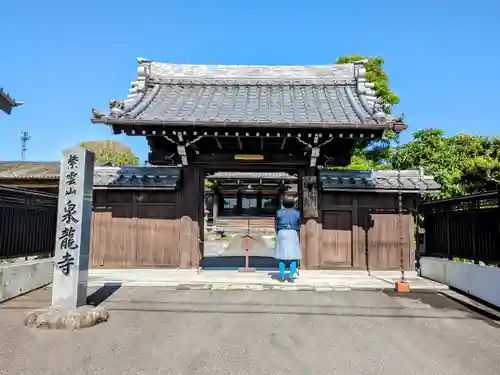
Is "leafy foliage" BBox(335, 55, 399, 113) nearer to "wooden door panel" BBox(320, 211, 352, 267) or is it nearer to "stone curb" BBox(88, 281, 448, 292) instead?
"wooden door panel" BBox(320, 211, 352, 267)

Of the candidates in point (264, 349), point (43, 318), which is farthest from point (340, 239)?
point (43, 318)

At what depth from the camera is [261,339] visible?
4.73 metres

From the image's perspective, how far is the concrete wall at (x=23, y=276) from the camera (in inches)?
259

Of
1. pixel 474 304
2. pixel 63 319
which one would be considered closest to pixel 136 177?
pixel 63 319

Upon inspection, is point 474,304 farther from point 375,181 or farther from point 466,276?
point 375,181

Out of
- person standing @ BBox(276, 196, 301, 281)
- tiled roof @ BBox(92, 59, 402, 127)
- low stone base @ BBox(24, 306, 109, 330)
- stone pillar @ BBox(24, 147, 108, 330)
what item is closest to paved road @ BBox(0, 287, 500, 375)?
low stone base @ BBox(24, 306, 109, 330)

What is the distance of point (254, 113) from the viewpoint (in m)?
9.77

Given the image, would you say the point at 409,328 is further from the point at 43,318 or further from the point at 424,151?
the point at 424,151

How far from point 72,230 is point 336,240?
22.9ft

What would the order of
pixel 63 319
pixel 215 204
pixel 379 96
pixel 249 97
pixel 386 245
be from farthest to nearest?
pixel 215 204 < pixel 379 96 < pixel 249 97 < pixel 386 245 < pixel 63 319

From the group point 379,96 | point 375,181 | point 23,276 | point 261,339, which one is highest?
point 379,96

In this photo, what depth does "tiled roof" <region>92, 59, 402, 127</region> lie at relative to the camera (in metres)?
9.01

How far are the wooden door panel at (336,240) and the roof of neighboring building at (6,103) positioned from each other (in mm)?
8480

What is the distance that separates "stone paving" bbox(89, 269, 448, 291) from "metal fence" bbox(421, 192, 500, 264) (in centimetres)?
93
